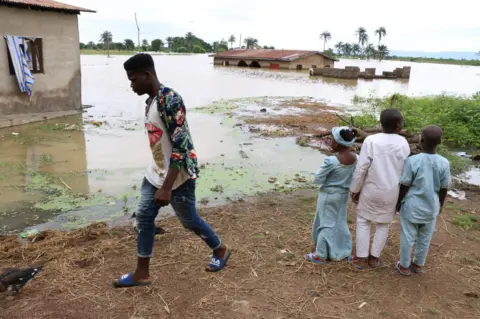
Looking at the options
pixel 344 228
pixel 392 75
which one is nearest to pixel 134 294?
pixel 344 228

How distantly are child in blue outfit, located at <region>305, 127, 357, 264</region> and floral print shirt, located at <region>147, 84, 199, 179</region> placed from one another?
1238 millimetres

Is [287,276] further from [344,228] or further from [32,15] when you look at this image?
[32,15]

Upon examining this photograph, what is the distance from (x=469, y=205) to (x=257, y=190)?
304cm

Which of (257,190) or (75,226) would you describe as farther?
(257,190)

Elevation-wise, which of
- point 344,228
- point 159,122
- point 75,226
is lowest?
point 75,226

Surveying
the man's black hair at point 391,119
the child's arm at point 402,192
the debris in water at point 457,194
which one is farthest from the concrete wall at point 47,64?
the debris in water at point 457,194

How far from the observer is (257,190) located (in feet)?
19.8

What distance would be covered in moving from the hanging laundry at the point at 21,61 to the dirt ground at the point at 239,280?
307 inches

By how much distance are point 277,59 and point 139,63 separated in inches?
1605

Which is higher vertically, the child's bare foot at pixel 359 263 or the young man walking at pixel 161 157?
the young man walking at pixel 161 157

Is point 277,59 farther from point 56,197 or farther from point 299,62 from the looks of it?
point 56,197

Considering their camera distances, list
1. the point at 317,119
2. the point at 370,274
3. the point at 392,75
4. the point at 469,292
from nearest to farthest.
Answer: the point at 469,292, the point at 370,274, the point at 317,119, the point at 392,75

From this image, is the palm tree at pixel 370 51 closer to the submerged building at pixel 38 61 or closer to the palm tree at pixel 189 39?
the palm tree at pixel 189 39

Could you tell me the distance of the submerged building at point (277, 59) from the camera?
41.4 metres
